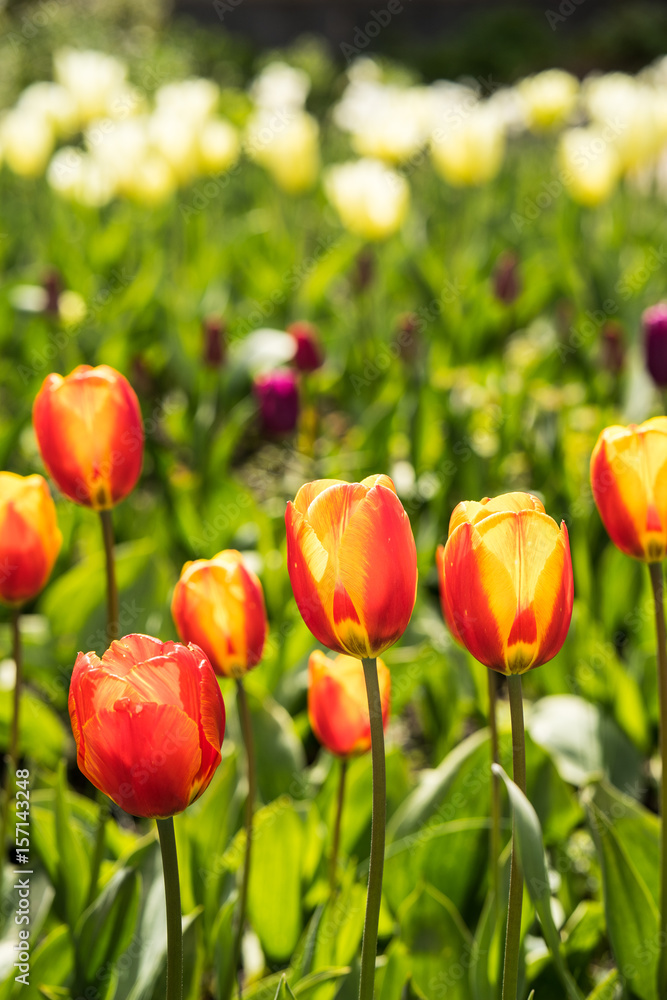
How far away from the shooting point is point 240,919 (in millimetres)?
1192

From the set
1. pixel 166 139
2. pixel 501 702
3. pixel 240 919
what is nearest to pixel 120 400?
pixel 240 919

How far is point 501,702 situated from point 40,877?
3.23 feet

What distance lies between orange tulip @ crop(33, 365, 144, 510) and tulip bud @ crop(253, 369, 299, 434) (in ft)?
3.23

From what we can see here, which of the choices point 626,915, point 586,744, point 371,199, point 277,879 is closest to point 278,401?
point 586,744

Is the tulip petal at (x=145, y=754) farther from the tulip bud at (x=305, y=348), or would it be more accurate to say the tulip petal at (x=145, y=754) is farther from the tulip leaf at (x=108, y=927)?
the tulip bud at (x=305, y=348)

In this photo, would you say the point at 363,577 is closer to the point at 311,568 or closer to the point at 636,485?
the point at 311,568

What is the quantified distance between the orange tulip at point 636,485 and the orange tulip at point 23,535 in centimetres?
64

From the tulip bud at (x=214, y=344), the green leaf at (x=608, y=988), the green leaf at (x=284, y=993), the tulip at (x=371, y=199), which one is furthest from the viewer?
the tulip at (x=371, y=199)

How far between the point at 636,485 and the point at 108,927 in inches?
32.1

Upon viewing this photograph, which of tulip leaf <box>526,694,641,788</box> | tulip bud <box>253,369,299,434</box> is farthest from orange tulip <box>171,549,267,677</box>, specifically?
tulip bud <box>253,369,299,434</box>

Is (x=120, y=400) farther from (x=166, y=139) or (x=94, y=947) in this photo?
(x=166, y=139)

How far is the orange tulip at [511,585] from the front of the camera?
2.68ft

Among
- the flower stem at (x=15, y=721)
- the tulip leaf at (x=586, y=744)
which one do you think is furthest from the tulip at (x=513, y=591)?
the tulip leaf at (x=586, y=744)

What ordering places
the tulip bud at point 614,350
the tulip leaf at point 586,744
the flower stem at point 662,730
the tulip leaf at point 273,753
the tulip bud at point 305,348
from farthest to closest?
the tulip bud at point 614,350
the tulip bud at point 305,348
the tulip leaf at point 586,744
the tulip leaf at point 273,753
the flower stem at point 662,730
